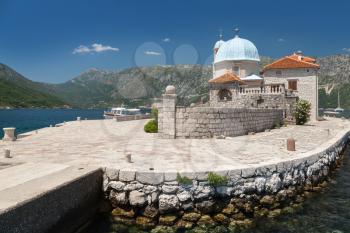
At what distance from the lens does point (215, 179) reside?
890 centimetres

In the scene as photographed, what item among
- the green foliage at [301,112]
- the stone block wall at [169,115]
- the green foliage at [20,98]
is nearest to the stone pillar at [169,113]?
the stone block wall at [169,115]

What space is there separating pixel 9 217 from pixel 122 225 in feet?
12.1

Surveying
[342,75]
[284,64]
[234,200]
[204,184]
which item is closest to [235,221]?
[234,200]

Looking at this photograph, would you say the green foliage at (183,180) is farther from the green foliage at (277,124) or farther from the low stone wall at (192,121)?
the green foliage at (277,124)

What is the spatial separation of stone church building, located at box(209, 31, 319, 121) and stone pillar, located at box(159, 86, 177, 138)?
13832 mm

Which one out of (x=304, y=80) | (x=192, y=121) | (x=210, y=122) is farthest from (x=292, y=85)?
(x=192, y=121)

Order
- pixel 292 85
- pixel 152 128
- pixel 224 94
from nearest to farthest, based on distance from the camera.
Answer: pixel 152 128, pixel 224 94, pixel 292 85

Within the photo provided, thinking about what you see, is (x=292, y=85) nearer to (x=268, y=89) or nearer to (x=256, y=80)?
(x=256, y=80)

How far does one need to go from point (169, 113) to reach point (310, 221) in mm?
9715

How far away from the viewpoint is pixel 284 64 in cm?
3631

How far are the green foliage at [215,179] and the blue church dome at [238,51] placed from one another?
3042cm

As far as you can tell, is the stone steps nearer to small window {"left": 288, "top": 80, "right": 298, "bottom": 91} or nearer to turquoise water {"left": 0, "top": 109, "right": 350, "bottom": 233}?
turquoise water {"left": 0, "top": 109, "right": 350, "bottom": 233}

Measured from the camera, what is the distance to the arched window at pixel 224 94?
32.5 metres

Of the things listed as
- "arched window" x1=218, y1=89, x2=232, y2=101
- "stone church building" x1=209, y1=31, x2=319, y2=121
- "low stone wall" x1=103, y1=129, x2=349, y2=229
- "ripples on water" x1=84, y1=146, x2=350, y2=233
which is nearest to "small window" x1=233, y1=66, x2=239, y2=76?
"stone church building" x1=209, y1=31, x2=319, y2=121
